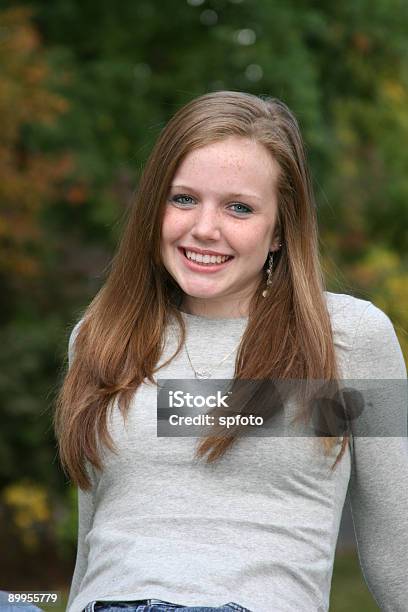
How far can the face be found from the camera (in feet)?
6.64

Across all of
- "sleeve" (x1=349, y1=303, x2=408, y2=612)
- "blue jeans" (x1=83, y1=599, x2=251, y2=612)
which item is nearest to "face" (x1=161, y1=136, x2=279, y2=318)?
"sleeve" (x1=349, y1=303, x2=408, y2=612)

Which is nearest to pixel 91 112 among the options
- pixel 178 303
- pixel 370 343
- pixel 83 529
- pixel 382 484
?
pixel 178 303

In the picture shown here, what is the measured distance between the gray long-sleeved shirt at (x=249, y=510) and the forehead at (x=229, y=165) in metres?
0.32

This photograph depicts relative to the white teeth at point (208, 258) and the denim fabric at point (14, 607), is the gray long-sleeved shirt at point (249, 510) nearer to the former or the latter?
the denim fabric at point (14, 607)

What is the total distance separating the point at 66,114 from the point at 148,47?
1075 mm

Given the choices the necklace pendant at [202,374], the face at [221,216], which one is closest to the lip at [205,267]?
the face at [221,216]

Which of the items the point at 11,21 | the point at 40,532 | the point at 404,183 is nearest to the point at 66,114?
the point at 11,21

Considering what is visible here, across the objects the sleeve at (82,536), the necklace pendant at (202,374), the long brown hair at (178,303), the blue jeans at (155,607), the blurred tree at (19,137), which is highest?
the blurred tree at (19,137)

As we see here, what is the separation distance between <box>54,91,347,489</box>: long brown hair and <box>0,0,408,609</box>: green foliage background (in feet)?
13.4

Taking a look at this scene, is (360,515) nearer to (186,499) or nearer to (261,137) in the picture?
(186,499)

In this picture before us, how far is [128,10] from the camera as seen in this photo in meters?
7.25

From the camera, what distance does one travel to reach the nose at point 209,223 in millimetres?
2021

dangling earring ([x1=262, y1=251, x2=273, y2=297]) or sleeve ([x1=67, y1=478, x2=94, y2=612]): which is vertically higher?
dangling earring ([x1=262, y1=251, x2=273, y2=297])

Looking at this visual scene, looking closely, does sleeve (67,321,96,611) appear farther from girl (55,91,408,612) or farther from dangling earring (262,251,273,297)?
dangling earring (262,251,273,297)
